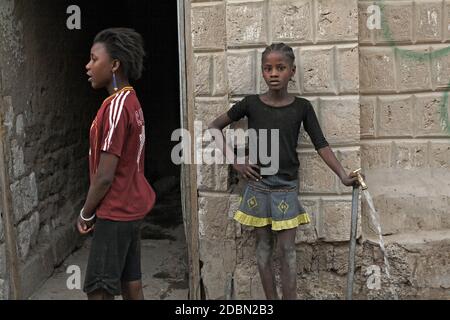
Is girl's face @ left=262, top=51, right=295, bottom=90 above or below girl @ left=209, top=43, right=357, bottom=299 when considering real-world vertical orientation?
above

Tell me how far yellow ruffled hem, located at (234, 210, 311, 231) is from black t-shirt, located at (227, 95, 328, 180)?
0.81 feet

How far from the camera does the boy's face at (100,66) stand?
10.1ft

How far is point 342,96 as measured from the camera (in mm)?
3738

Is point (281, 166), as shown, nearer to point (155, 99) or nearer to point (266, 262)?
point (266, 262)

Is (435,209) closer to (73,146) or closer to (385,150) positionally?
(385,150)

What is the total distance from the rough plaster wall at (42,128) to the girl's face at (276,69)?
184 cm

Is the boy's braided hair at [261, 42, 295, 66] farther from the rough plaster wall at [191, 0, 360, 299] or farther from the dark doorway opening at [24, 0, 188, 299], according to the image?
the dark doorway opening at [24, 0, 188, 299]

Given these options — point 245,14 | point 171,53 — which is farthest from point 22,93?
point 171,53

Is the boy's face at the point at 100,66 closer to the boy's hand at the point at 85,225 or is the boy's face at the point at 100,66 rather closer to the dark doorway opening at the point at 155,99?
the boy's hand at the point at 85,225

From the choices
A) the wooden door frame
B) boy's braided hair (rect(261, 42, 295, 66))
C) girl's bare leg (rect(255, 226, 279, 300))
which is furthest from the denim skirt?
boy's braided hair (rect(261, 42, 295, 66))

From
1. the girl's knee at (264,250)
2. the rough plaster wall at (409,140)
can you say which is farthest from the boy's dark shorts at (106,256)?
the rough plaster wall at (409,140)

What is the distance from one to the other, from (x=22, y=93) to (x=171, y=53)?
386 cm

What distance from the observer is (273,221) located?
3461mm

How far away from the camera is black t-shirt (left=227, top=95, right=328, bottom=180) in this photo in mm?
3455
